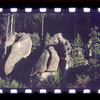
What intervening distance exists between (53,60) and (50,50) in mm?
174

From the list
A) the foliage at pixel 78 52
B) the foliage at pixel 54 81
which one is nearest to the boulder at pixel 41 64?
the foliage at pixel 54 81

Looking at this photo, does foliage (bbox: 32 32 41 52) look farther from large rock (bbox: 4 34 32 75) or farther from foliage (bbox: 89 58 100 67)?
foliage (bbox: 89 58 100 67)

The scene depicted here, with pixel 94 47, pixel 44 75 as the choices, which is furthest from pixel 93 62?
pixel 44 75

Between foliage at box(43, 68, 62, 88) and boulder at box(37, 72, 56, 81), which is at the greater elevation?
boulder at box(37, 72, 56, 81)

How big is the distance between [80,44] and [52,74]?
0.65 meters

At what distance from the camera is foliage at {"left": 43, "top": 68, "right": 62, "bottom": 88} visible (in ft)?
12.7

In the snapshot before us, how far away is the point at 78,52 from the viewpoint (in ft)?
13.1

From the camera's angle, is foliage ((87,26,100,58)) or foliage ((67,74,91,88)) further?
foliage ((87,26,100,58))
